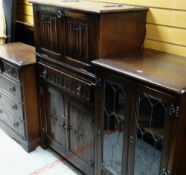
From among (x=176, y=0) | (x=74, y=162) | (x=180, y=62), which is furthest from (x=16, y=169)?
(x=176, y=0)

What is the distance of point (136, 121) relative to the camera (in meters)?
1.46

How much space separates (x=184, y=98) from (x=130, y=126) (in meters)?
0.39

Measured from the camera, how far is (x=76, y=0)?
2098 mm

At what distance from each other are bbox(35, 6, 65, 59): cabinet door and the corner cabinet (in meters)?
0.45

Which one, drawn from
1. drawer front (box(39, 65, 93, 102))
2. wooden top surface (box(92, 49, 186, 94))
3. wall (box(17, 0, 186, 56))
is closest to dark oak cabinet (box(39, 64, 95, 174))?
drawer front (box(39, 65, 93, 102))

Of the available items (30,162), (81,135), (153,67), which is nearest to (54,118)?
(81,135)

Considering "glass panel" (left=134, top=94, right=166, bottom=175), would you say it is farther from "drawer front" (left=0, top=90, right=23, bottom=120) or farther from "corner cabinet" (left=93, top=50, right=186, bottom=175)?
"drawer front" (left=0, top=90, right=23, bottom=120)

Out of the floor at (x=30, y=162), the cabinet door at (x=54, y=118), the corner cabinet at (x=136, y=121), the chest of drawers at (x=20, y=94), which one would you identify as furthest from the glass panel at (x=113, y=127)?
the chest of drawers at (x=20, y=94)

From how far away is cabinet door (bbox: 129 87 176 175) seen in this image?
1.29m

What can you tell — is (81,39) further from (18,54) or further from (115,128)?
(18,54)

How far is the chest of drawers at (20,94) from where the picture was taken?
7.33 ft

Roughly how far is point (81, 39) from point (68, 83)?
1.21ft

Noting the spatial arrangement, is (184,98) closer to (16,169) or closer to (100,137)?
(100,137)

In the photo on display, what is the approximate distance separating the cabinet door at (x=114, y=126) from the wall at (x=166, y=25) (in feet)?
1.76
